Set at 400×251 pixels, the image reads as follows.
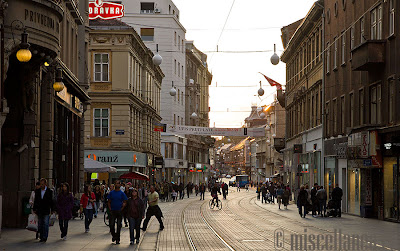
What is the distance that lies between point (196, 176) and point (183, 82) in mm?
24401

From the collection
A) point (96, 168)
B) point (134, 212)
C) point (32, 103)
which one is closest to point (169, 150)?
point (96, 168)

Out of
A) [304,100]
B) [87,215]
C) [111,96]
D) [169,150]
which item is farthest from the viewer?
[169,150]

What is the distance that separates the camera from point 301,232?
24.9 m

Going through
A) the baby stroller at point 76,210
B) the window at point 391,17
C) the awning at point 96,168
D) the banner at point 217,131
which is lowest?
the baby stroller at point 76,210

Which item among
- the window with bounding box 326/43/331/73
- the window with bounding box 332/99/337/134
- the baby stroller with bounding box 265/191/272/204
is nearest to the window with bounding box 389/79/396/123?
the window with bounding box 332/99/337/134

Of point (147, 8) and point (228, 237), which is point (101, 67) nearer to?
point (147, 8)

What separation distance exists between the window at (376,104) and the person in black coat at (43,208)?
17.2 metres

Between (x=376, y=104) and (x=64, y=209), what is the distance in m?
17.0

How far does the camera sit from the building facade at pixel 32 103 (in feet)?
69.1

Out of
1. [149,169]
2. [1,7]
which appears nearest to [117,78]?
[149,169]

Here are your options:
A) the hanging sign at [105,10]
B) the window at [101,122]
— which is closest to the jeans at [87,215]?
the window at [101,122]

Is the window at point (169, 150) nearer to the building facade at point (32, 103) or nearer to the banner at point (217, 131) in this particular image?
the banner at point (217, 131)

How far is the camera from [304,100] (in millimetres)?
54188

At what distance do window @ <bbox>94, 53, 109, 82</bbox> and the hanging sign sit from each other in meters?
2.96
